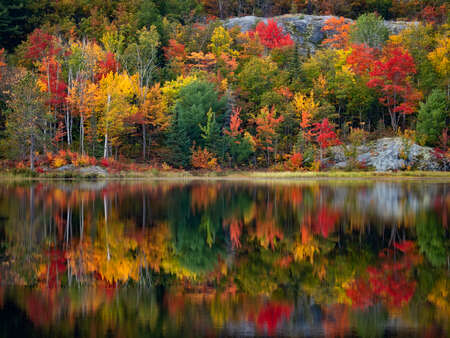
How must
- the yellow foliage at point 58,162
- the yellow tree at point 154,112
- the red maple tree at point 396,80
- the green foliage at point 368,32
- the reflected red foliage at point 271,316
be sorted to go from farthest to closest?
the green foliage at point 368,32, the red maple tree at point 396,80, the yellow tree at point 154,112, the yellow foliage at point 58,162, the reflected red foliage at point 271,316

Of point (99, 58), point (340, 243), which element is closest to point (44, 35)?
point (99, 58)

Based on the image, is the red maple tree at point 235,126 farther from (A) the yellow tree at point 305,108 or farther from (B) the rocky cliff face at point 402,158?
(B) the rocky cliff face at point 402,158

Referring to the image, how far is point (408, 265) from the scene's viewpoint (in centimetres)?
1354

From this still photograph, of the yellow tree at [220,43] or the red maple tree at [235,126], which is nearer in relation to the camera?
the red maple tree at [235,126]

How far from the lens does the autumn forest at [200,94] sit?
204 ft

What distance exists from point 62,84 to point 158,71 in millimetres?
16180

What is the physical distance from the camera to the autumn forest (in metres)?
62.2

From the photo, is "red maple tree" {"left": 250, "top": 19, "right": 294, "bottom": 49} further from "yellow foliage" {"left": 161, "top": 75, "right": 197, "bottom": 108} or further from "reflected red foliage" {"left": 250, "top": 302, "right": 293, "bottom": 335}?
"reflected red foliage" {"left": 250, "top": 302, "right": 293, "bottom": 335}

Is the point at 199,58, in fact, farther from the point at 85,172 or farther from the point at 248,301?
the point at 248,301

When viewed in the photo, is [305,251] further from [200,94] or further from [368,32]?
[368,32]

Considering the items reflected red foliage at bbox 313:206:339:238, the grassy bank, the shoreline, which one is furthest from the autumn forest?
reflected red foliage at bbox 313:206:339:238

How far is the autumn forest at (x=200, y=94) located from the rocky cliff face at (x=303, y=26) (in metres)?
7.58

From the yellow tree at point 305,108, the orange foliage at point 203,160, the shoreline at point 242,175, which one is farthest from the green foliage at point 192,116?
the yellow tree at point 305,108

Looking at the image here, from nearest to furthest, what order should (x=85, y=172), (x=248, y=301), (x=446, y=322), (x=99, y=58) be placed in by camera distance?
(x=446, y=322)
(x=248, y=301)
(x=85, y=172)
(x=99, y=58)
